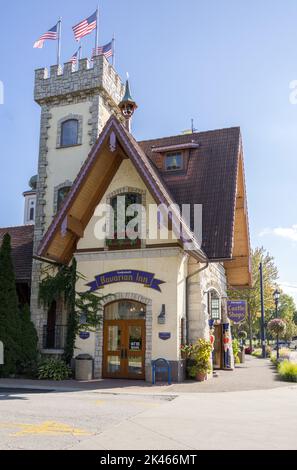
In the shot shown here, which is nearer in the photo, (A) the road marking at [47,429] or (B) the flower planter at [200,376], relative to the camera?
(A) the road marking at [47,429]

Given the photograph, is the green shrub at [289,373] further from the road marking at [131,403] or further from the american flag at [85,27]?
the american flag at [85,27]

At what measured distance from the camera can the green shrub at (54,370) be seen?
1706 cm

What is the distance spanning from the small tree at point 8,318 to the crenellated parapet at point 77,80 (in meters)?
7.41

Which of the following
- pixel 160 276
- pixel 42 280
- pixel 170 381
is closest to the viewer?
pixel 170 381

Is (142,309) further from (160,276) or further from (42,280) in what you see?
(42,280)

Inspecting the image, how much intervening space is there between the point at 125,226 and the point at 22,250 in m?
6.99

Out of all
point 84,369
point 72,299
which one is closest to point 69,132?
point 72,299

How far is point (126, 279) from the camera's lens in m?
17.4

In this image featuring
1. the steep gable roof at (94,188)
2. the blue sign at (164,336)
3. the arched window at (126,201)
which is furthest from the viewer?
the arched window at (126,201)

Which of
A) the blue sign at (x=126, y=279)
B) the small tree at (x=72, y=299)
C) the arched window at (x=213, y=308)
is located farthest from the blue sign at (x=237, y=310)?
the small tree at (x=72, y=299)

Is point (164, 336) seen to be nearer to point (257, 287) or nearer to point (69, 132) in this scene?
point (69, 132)

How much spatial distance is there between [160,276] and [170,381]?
359 centimetres
